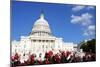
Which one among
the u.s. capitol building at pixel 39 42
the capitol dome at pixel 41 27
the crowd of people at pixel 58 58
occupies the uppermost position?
the capitol dome at pixel 41 27

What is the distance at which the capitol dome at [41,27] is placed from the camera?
2105 millimetres

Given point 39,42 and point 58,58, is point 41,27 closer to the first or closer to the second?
point 39,42

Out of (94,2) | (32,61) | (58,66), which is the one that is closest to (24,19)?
(32,61)

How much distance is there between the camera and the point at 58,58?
218 centimetres

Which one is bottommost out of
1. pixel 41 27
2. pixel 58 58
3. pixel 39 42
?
pixel 58 58

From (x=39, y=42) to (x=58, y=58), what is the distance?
0.92 ft

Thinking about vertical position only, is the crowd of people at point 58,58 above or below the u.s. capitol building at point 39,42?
below

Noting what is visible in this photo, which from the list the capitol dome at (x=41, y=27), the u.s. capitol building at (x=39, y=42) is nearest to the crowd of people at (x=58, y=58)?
the u.s. capitol building at (x=39, y=42)

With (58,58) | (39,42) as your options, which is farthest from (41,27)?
(58,58)

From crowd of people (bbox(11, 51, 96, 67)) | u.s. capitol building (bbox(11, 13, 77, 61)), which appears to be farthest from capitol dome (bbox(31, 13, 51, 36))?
crowd of people (bbox(11, 51, 96, 67))

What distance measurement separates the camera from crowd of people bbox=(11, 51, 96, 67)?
2027 mm

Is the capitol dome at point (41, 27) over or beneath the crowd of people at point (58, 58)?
over

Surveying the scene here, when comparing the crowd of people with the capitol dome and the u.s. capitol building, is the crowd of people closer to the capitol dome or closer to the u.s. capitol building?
the u.s. capitol building

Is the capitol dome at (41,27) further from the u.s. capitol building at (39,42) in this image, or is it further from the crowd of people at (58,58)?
the crowd of people at (58,58)
